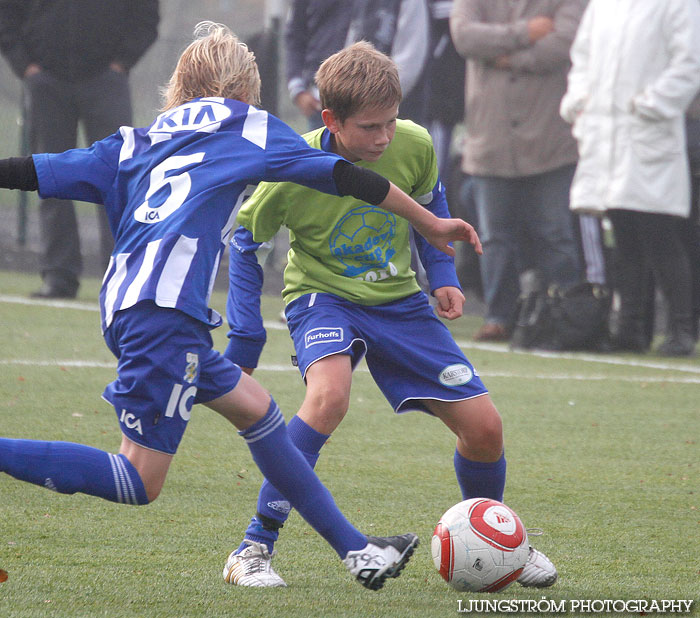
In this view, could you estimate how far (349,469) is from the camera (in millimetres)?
4402

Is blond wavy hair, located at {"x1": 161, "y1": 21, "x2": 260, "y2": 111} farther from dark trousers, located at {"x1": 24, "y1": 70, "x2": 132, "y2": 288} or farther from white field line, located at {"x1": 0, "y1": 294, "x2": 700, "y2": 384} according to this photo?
dark trousers, located at {"x1": 24, "y1": 70, "x2": 132, "y2": 288}

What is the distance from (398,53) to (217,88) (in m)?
5.35

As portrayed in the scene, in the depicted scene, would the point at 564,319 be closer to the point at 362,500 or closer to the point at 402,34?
the point at 402,34

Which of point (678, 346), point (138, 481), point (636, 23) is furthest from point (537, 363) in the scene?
point (138, 481)

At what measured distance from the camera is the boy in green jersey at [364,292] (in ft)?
10.7

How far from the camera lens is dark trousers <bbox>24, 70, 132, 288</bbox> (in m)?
8.48

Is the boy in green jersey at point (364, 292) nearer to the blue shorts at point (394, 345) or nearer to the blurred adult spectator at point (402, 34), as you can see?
the blue shorts at point (394, 345)

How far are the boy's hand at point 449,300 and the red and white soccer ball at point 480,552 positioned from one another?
666 millimetres

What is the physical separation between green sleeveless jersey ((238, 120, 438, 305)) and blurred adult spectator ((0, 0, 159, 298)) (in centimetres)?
524

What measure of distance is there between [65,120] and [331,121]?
18.4 ft

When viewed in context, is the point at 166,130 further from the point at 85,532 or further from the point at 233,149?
the point at 85,532

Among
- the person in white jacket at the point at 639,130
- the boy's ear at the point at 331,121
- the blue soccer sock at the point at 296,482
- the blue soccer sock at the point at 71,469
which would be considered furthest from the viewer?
the person in white jacket at the point at 639,130

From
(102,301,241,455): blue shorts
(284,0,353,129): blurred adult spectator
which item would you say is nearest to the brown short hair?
(102,301,241,455): blue shorts

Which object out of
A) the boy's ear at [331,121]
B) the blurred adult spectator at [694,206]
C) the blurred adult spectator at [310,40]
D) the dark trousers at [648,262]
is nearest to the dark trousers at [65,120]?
the blurred adult spectator at [310,40]
